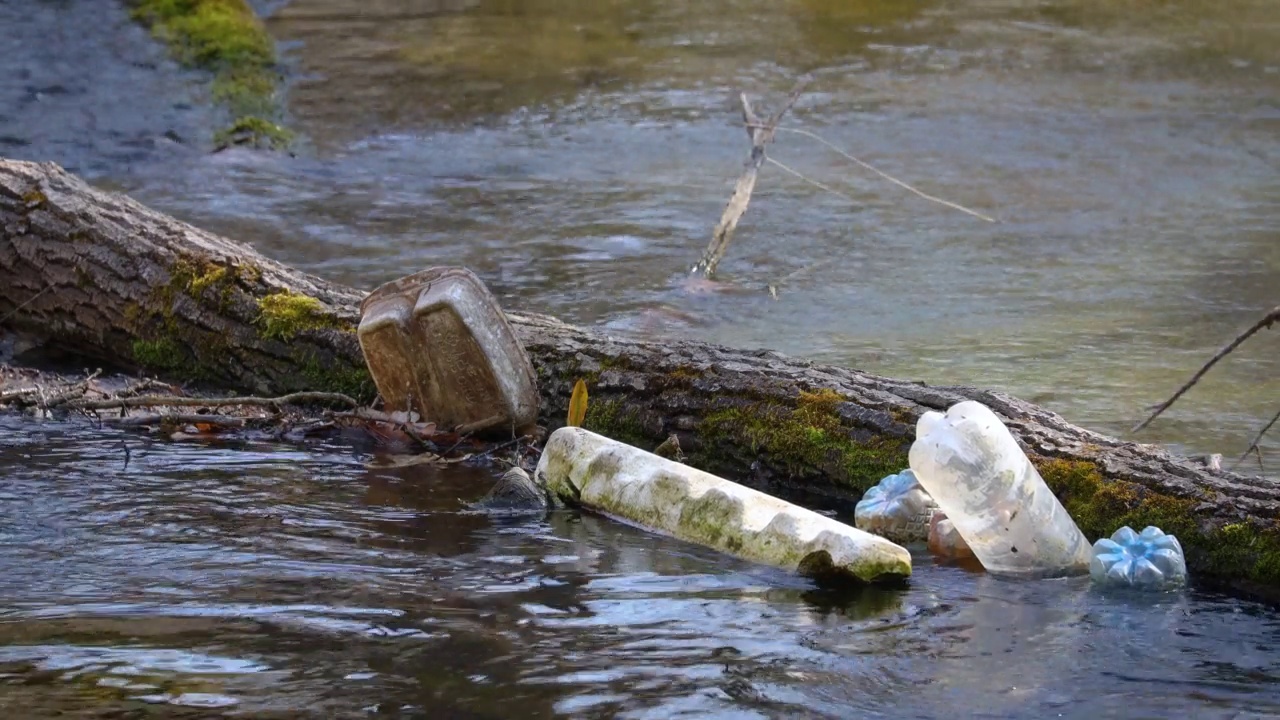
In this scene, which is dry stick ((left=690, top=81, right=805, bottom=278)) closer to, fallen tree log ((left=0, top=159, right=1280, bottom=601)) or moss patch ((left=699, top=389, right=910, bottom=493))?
fallen tree log ((left=0, top=159, right=1280, bottom=601))

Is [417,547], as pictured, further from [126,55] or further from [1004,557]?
[126,55]

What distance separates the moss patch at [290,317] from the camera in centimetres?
688

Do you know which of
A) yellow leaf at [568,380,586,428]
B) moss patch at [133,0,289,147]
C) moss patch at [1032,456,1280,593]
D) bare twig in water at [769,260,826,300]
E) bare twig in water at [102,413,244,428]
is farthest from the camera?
moss patch at [133,0,289,147]

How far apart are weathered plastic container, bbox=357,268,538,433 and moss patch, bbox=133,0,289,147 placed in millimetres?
7634

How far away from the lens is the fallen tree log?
4.91 m

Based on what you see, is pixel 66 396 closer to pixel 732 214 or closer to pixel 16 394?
pixel 16 394

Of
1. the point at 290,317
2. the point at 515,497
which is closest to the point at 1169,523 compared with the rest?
the point at 515,497

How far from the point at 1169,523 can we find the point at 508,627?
2.14 meters

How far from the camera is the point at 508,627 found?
4.23 m

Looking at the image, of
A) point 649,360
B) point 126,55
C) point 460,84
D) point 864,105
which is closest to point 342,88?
point 460,84

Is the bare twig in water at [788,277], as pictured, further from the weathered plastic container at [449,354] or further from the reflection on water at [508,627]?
the reflection on water at [508,627]

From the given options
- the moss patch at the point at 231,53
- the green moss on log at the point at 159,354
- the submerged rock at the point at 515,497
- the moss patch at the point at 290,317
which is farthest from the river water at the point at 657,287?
the green moss on log at the point at 159,354

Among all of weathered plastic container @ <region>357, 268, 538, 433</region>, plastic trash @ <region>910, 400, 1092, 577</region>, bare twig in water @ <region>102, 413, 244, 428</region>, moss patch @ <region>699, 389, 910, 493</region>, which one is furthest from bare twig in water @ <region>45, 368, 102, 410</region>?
plastic trash @ <region>910, 400, 1092, 577</region>

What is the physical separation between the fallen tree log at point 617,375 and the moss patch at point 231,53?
213 inches
